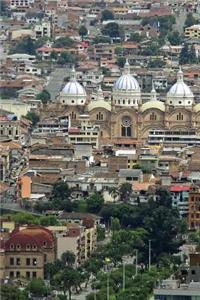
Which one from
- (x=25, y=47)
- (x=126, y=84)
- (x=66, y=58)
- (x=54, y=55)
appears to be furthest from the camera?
(x=25, y=47)

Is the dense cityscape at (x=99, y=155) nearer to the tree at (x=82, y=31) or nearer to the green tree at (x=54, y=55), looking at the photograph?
the tree at (x=82, y=31)

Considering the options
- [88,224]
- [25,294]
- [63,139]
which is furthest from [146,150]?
[25,294]

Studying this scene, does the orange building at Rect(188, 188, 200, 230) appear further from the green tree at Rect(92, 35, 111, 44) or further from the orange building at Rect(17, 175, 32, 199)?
the green tree at Rect(92, 35, 111, 44)

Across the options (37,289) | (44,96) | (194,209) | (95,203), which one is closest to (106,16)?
(44,96)

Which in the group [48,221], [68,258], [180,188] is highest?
[180,188]

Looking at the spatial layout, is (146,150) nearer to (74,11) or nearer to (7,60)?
(7,60)

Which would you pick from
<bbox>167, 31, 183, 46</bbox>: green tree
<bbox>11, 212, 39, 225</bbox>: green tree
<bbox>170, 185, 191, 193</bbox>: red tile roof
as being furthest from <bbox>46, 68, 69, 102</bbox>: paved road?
<bbox>11, 212, 39, 225</bbox>: green tree

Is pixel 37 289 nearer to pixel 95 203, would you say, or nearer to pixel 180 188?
pixel 95 203

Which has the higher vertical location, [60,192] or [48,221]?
[60,192]
